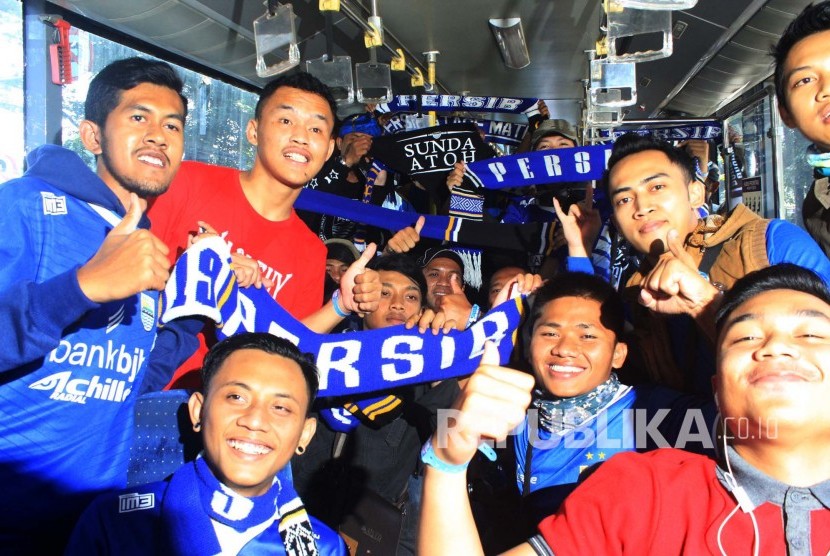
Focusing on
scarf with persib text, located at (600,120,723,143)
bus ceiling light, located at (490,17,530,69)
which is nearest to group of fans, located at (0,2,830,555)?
bus ceiling light, located at (490,17,530,69)

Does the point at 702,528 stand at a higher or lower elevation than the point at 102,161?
lower

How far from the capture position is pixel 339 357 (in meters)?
2.61

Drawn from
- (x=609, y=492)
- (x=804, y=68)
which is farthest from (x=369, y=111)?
(x=609, y=492)

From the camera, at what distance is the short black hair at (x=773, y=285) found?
1.56m

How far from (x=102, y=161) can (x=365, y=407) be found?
50.4 inches

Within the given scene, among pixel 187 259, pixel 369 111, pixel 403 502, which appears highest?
pixel 369 111

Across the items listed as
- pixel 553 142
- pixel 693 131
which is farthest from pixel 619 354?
pixel 693 131

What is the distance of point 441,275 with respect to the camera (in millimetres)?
3934

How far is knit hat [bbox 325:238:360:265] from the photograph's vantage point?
4.01 m

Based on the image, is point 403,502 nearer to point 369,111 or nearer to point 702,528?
point 702,528

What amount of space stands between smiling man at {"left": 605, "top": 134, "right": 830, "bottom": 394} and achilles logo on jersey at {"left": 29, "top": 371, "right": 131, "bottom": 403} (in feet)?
5.01

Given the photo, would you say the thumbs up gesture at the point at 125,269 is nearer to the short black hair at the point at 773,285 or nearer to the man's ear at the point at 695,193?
the short black hair at the point at 773,285

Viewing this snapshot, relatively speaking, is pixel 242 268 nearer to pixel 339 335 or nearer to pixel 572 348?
pixel 339 335

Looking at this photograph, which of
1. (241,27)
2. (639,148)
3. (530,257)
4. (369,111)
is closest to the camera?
(639,148)
